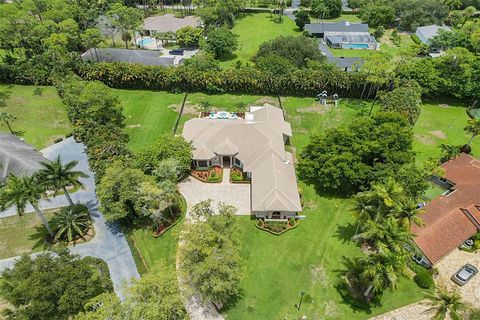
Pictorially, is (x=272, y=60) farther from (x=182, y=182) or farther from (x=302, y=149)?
(x=182, y=182)

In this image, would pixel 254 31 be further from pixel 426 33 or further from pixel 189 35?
pixel 426 33

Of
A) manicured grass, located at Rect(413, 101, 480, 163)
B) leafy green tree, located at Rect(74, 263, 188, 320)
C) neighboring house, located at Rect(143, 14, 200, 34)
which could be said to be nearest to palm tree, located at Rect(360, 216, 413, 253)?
leafy green tree, located at Rect(74, 263, 188, 320)

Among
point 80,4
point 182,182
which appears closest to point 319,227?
point 182,182

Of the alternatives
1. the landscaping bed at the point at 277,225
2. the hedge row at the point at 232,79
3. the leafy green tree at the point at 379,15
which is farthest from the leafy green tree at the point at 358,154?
the leafy green tree at the point at 379,15

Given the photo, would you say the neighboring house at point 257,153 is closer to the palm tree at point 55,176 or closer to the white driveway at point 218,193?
the white driveway at point 218,193

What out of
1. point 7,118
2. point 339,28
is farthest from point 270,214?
point 339,28

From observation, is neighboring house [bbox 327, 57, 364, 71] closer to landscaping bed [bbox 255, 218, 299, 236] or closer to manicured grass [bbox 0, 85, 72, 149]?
landscaping bed [bbox 255, 218, 299, 236]
